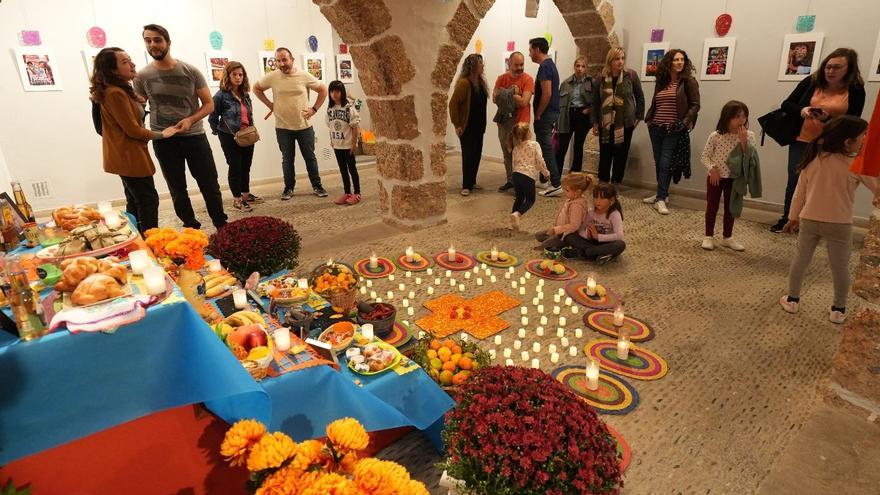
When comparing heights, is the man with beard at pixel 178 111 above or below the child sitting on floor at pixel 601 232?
above

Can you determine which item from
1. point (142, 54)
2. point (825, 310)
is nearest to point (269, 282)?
point (825, 310)

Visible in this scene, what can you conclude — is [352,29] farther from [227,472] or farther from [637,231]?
[227,472]

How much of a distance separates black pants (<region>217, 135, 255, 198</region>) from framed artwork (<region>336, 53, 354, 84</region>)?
9.55ft

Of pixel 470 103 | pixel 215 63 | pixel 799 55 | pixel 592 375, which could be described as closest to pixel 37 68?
pixel 215 63

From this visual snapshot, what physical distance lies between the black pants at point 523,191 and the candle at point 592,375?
2888mm

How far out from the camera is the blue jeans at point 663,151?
18.8 feet

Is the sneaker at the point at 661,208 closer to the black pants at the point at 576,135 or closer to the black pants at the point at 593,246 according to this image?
the black pants at the point at 576,135

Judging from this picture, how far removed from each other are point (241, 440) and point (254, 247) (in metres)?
2.08

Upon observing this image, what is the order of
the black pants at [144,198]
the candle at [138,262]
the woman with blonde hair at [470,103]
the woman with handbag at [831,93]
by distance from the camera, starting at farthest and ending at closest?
1. the woman with blonde hair at [470,103]
2. the black pants at [144,198]
3. the woman with handbag at [831,93]
4. the candle at [138,262]

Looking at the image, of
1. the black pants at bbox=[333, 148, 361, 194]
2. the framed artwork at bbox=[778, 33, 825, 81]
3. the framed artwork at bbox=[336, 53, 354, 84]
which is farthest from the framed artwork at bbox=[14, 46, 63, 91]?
the framed artwork at bbox=[778, 33, 825, 81]

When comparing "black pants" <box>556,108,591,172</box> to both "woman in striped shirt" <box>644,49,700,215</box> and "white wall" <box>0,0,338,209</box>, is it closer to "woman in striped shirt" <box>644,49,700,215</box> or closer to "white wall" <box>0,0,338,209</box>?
"woman in striped shirt" <box>644,49,700,215</box>

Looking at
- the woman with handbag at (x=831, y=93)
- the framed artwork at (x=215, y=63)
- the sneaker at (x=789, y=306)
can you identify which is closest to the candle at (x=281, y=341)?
the sneaker at (x=789, y=306)

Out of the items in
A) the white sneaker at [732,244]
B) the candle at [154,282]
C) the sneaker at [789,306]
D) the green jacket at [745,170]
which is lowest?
the sneaker at [789,306]

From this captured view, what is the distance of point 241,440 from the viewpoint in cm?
129
